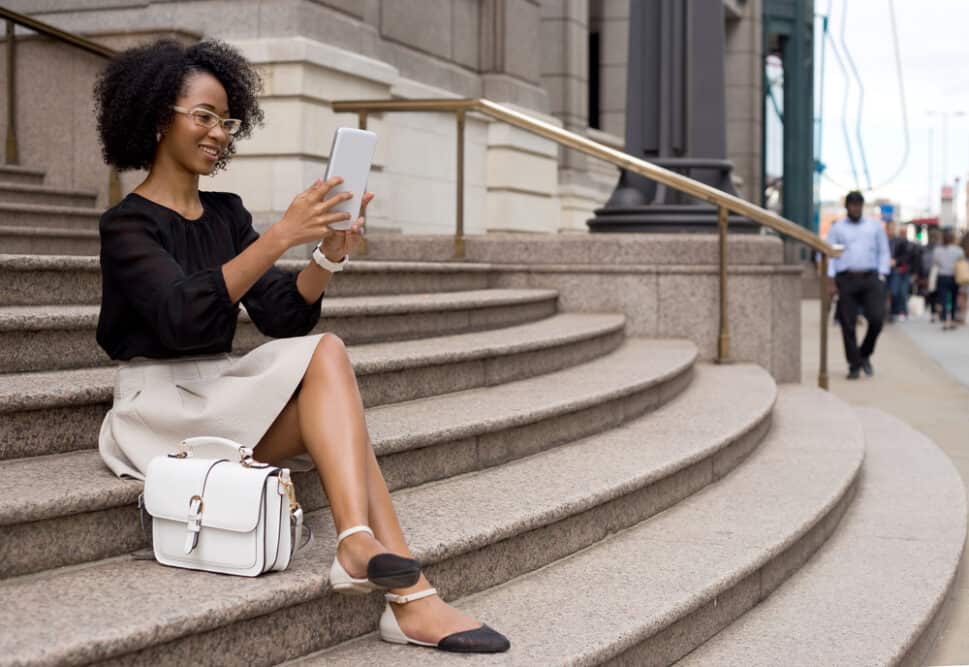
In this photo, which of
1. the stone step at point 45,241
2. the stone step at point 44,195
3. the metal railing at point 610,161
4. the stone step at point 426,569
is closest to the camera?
the stone step at point 426,569

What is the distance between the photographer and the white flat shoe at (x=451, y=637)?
3107mm

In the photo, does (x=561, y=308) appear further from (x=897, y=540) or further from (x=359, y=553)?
(x=359, y=553)

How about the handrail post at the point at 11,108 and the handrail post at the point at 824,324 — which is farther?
the handrail post at the point at 824,324

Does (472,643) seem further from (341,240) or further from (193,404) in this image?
(341,240)

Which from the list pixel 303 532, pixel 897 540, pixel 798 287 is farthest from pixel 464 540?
pixel 798 287

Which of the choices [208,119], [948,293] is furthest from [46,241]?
[948,293]

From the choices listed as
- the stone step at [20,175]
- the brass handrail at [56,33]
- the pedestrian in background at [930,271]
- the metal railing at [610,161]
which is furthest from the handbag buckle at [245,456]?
the pedestrian in background at [930,271]

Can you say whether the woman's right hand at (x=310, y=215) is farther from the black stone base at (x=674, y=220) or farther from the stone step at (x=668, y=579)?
the black stone base at (x=674, y=220)

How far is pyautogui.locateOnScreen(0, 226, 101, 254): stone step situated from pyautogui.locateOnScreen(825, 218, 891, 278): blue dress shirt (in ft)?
25.2

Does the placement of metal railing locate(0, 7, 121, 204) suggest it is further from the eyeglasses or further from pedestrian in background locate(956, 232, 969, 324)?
pedestrian in background locate(956, 232, 969, 324)

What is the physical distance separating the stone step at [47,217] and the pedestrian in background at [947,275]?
16.3m

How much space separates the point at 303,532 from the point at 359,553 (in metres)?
0.46

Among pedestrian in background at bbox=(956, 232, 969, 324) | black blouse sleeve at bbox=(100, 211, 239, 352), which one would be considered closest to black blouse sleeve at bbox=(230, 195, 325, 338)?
black blouse sleeve at bbox=(100, 211, 239, 352)

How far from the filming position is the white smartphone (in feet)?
10.4
